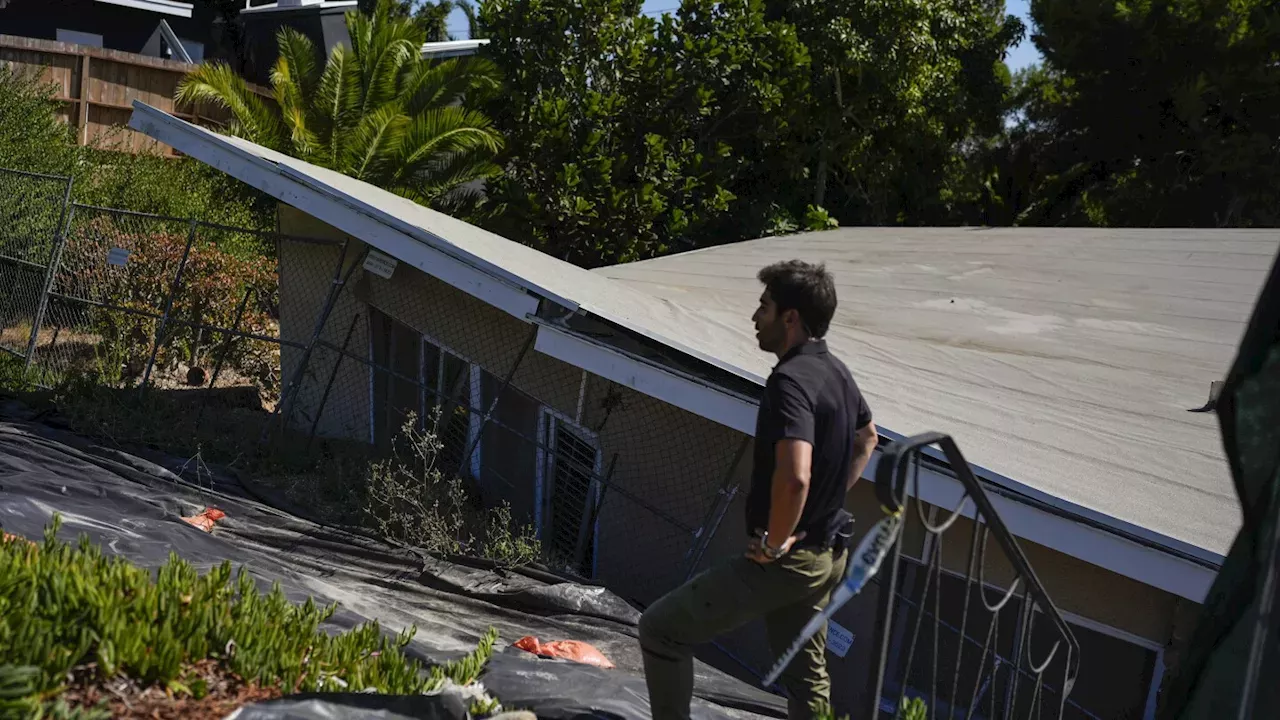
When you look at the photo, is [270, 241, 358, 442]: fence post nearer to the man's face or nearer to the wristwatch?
the man's face

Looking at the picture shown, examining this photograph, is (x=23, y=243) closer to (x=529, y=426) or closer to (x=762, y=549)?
(x=529, y=426)

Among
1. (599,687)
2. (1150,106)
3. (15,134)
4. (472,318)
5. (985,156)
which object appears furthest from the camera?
(985,156)

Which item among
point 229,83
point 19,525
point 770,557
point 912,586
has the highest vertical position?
point 229,83

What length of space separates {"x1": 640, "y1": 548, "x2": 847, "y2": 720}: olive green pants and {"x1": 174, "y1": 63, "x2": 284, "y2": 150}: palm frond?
13.2m

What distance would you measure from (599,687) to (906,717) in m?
1.44

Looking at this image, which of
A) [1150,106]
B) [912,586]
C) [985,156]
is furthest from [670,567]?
[985,156]

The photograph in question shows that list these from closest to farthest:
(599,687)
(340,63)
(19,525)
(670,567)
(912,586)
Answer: (599,687), (19,525), (912,586), (670,567), (340,63)

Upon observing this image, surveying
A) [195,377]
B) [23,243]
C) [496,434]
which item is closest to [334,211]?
[496,434]

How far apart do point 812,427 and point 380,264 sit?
18.9ft

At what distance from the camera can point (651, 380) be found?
642 cm

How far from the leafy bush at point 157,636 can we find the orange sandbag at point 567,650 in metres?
0.96

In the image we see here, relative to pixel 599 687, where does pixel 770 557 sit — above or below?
above

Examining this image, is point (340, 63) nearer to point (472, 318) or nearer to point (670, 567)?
point (472, 318)

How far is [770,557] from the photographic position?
3.53 meters
